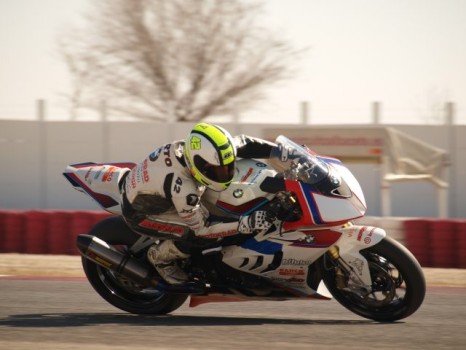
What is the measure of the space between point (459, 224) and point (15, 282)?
5.73 metres

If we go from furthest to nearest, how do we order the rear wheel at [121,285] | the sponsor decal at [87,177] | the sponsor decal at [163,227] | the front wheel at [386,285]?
the sponsor decal at [87,177]
the rear wheel at [121,285]
the sponsor decal at [163,227]
the front wheel at [386,285]

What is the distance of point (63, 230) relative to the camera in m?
12.5

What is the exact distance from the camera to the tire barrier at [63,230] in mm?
11648

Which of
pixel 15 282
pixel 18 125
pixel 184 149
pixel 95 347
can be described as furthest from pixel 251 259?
pixel 18 125

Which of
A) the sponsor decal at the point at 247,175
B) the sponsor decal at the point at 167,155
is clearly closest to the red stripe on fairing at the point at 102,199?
the sponsor decal at the point at 167,155

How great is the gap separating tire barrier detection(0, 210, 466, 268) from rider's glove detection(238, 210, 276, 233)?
5553 millimetres

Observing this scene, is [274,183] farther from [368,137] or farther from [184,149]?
[368,137]

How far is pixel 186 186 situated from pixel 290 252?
92cm

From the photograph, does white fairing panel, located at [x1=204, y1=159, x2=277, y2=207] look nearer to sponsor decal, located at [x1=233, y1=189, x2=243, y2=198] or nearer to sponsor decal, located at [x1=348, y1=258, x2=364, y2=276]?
sponsor decal, located at [x1=233, y1=189, x2=243, y2=198]

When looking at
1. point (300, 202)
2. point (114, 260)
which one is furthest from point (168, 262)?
point (300, 202)

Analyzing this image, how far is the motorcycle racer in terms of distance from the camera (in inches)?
255

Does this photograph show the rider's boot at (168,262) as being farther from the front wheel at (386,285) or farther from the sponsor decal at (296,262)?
the front wheel at (386,285)

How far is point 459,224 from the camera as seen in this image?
11.6 metres

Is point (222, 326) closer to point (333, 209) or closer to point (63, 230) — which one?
point (333, 209)
